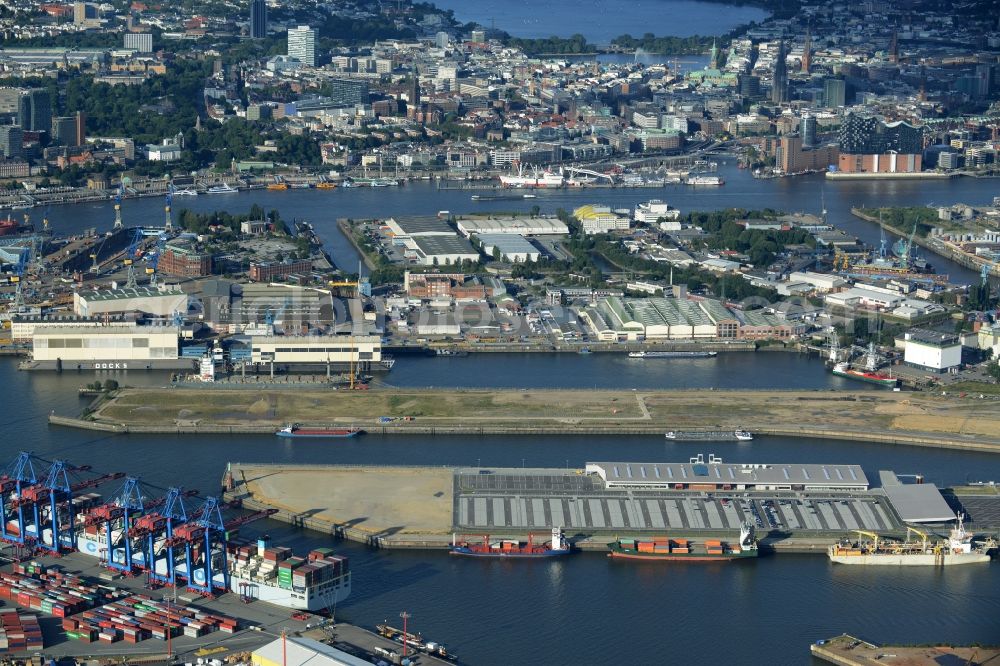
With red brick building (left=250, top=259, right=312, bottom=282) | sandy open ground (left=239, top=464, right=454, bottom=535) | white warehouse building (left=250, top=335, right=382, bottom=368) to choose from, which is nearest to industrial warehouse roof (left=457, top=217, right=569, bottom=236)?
red brick building (left=250, top=259, right=312, bottom=282)

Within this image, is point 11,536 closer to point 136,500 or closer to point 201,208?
point 136,500

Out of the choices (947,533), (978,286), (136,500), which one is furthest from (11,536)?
(978,286)

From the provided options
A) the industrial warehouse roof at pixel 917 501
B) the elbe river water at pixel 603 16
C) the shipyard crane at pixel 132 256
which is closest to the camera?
the industrial warehouse roof at pixel 917 501

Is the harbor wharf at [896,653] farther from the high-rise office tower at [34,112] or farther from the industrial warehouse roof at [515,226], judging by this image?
the high-rise office tower at [34,112]

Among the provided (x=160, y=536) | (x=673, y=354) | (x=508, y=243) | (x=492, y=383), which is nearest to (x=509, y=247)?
(x=508, y=243)

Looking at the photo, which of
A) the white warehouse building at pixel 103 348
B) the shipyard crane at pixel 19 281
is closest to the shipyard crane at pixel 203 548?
the white warehouse building at pixel 103 348

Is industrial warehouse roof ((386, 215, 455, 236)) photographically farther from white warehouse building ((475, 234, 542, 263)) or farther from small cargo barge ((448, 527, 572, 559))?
small cargo barge ((448, 527, 572, 559))
